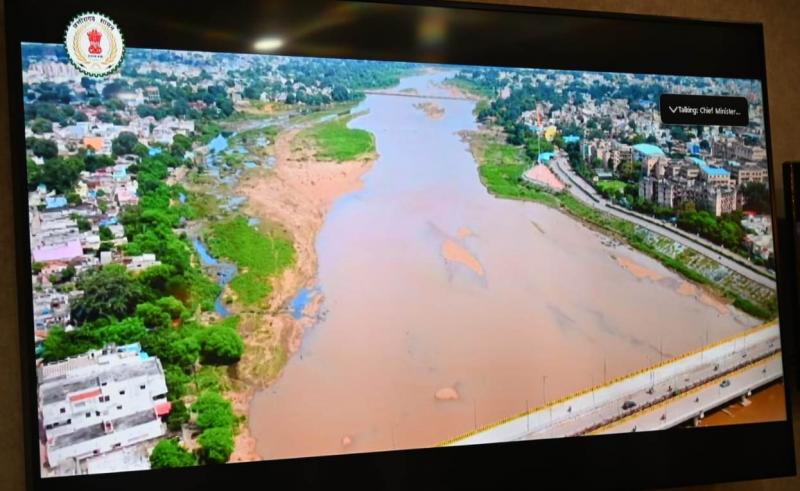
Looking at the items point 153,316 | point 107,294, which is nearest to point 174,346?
point 153,316

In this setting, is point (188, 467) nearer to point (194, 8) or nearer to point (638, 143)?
point (194, 8)

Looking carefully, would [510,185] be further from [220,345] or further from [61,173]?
[61,173]

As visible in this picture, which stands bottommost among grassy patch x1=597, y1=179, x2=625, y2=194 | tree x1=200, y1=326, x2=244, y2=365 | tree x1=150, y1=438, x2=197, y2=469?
tree x1=150, y1=438, x2=197, y2=469

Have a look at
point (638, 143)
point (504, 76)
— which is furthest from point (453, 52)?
point (638, 143)

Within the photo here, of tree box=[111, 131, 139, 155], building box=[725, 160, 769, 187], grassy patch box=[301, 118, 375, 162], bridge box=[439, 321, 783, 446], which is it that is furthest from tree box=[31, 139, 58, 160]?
building box=[725, 160, 769, 187]

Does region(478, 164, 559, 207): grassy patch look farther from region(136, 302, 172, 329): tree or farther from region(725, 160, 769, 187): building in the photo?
region(136, 302, 172, 329): tree

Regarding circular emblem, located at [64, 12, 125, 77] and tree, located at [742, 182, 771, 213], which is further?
tree, located at [742, 182, 771, 213]

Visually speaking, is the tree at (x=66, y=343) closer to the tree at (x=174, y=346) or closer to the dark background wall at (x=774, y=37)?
the tree at (x=174, y=346)

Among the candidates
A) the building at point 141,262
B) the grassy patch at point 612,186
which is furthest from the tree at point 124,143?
the grassy patch at point 612,186
